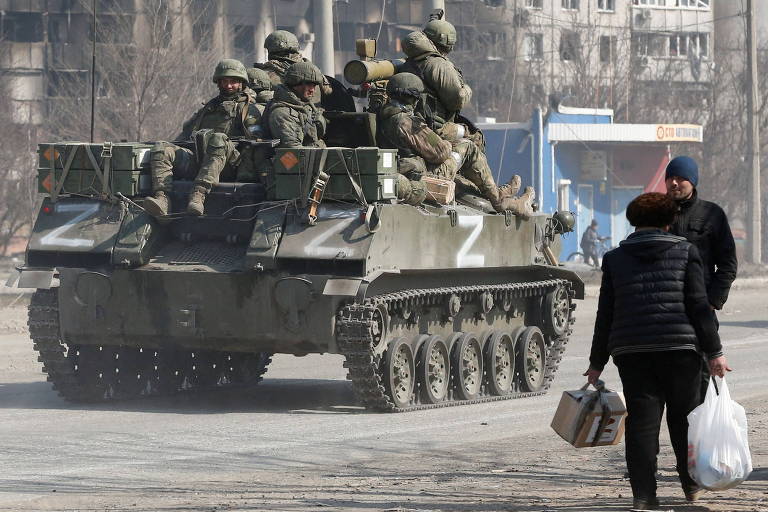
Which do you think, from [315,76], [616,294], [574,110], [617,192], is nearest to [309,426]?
[315,76]

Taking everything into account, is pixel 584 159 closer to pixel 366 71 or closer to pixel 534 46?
pixel 534 46

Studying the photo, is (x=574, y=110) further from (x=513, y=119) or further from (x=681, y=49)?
(x=681, y=49)

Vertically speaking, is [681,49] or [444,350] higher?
[681,49]

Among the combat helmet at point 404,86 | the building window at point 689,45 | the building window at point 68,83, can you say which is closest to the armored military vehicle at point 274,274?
the combat helmet at point 404,86

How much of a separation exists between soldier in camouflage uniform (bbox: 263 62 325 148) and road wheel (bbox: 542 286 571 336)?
10.8ft

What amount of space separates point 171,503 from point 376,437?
12.1ft

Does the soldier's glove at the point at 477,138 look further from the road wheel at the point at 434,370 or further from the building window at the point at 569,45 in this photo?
the building window at the point at 569,45

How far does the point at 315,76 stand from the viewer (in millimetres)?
15445

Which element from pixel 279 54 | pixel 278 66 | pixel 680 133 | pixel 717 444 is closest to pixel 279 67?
pixel 278 66

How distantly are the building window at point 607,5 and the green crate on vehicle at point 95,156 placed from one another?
67.1m

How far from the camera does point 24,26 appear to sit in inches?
2511

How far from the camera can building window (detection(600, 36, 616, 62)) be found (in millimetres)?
62750

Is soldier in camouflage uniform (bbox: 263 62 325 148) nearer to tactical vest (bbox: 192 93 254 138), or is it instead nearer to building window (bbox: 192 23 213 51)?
tactical vest (bbox: 192 93 254 138)

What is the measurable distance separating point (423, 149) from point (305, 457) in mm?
4731
